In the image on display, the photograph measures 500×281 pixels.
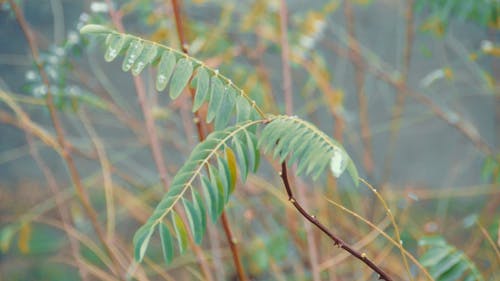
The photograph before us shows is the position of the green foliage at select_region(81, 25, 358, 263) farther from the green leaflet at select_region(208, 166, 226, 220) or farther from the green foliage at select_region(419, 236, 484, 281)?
the green foliage at select_region(419, 236, 484, 281)

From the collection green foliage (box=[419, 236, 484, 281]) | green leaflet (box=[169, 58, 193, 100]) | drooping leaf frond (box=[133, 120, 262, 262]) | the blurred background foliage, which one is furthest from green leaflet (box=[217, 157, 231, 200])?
the blurred background foliage

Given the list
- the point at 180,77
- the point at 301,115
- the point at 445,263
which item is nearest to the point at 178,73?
the point at 180,77

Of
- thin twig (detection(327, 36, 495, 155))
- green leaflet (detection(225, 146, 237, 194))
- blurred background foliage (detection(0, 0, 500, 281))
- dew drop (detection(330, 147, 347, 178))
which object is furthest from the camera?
blurred background foliage (detection(0, 0, 500, 281))

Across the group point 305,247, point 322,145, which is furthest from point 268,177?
point 322,145

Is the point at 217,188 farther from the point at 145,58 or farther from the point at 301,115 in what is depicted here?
the point at 301,115

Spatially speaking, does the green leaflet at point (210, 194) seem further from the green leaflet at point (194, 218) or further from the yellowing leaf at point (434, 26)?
the yellowing leaf at point (434, 26)

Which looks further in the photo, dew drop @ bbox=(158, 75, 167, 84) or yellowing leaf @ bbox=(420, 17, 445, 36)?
yellowing leaf @ bbox=(420, 17, 445, 36)
